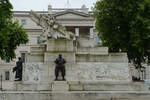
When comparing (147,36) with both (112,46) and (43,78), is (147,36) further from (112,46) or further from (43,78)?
(43,78)

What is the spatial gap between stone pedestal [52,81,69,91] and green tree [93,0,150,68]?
12.6 metres

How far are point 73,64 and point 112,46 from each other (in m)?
14.8

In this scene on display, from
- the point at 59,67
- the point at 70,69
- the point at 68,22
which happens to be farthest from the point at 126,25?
the point at 68,22

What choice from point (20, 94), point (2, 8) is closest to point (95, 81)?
point (20, 94)

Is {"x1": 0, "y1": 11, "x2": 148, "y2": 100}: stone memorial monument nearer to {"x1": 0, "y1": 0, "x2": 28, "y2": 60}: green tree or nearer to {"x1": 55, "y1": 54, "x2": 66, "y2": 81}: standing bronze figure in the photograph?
{"x1": 55, "y1": 54, "x2": 66, "y2": 81}: standing bronze figure

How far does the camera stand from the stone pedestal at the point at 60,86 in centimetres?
1298

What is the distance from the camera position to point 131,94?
12422mm

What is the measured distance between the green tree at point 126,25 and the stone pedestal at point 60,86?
12593 millimetres

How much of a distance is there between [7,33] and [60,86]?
17.9m

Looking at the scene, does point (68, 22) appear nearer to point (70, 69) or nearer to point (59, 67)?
point (70, 69)

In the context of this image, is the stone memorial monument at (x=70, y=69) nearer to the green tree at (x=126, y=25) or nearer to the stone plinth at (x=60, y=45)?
the stone plinth at (x=60, y=45)

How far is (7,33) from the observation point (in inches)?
1135

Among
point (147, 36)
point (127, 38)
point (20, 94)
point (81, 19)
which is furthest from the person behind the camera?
point (81, 19)

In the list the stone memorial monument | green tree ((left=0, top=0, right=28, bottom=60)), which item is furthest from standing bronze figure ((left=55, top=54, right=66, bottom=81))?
green tree ((left=0, top=0, right=28, bottom=60))
